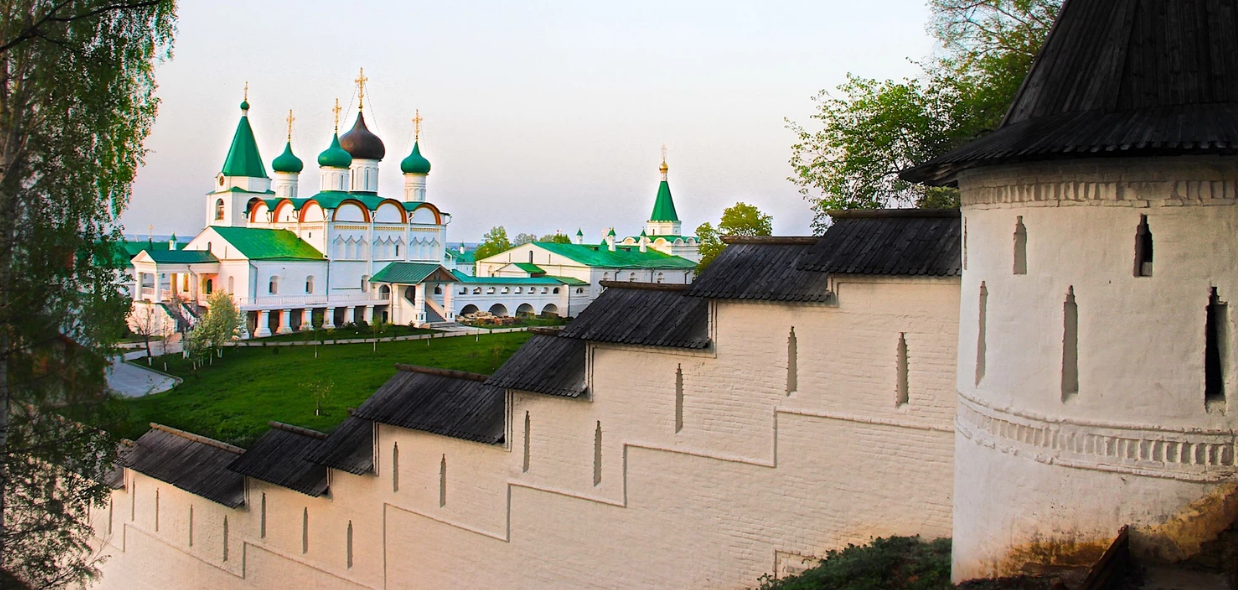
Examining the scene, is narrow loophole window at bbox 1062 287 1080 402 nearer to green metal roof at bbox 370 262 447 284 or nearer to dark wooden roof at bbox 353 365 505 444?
dark wooden roof at bbox 353 365 505 444

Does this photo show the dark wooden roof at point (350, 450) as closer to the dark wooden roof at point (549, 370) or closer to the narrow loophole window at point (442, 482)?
the narrow loophole window at point (442, 482)

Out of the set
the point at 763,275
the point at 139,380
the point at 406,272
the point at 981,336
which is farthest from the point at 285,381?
the point at 981,336

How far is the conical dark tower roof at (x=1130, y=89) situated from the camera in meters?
5.99

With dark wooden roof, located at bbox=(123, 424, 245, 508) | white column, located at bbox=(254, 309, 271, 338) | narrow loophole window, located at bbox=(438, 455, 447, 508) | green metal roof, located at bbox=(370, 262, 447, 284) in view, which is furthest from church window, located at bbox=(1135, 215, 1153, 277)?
green metal roof, located at bbox=(370, 262, 447, 284)

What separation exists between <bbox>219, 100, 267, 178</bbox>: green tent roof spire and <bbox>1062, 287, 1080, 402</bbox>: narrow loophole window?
47.3m

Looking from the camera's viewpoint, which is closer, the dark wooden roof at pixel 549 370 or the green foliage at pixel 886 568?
the green foliage at pixel 886 568

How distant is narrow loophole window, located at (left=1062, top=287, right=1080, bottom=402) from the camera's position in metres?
6.41

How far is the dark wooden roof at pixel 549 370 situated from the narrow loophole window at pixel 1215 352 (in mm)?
6085

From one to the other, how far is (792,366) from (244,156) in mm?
44536

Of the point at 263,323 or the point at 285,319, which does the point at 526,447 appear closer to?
the point at 263,323

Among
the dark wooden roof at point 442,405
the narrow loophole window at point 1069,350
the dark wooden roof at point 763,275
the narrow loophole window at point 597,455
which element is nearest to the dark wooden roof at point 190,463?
the dark wooden roof at point 442,405

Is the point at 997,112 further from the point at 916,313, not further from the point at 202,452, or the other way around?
the point at 202,452

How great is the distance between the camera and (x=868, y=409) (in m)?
9.03

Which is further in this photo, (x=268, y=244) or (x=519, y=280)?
(x=519, y=280)
